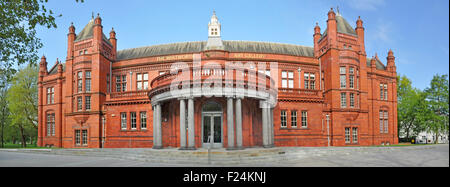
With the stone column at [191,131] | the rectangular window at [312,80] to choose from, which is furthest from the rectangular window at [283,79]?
the stone column at [191,131]

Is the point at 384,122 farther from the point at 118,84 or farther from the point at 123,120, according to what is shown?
the point at 118,84

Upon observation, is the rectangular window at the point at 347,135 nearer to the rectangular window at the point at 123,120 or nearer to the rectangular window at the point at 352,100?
the rectangular window at the point at 352,100

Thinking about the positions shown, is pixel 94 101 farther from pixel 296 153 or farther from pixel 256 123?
pixel 296 153

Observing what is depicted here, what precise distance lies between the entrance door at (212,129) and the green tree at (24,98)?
103ft

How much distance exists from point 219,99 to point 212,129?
216 centimetres

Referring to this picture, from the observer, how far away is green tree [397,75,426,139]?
43156 millimetres

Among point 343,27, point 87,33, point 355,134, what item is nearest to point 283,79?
point 343,27

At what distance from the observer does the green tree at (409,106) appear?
43156mm

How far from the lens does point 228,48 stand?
38750 millimetres

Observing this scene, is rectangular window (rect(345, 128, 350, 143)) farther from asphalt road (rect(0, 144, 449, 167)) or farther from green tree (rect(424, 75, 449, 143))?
green tree (rect(424, 75, 449, 143))

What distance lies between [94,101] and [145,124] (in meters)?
7.52

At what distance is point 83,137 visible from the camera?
3366 centimetres
